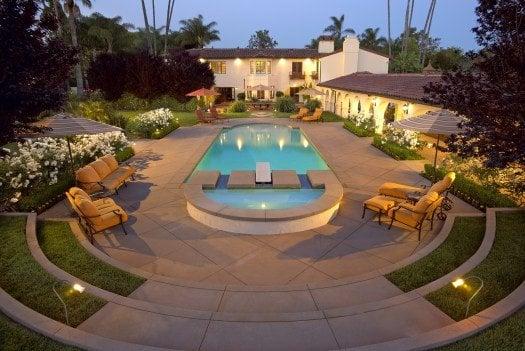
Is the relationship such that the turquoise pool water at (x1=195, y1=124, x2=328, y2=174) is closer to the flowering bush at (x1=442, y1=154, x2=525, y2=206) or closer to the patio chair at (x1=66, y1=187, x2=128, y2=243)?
the flowering bush at (x1=442, y1=154, x2=525, y2=206)

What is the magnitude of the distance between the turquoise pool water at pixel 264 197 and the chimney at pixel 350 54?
31.7m

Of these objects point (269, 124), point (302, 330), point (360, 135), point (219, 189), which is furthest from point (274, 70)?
point (302, 330)

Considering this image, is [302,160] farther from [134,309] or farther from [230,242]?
[134,309]

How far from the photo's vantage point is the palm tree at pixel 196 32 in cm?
6431

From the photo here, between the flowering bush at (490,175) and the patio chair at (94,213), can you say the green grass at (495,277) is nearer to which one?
the flowering bush at (490,175)

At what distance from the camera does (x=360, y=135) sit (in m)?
22.3

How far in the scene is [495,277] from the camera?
6355mm

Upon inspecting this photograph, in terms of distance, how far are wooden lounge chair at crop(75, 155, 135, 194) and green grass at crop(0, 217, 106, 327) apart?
11.7 ft

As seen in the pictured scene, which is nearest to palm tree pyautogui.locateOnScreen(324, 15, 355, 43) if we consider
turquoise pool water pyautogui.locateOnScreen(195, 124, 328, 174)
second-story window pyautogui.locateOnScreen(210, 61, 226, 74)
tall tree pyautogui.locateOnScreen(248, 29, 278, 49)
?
tall tree pyautogui.locateOnScreen(248, 29, 278, 49)

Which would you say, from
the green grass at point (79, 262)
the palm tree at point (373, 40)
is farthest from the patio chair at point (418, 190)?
the palm tree at point (373, 40)

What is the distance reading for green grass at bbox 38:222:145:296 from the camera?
663 centimetres

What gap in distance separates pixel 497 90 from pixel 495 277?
11.1 ft

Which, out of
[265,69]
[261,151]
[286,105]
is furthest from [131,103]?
[261,151]

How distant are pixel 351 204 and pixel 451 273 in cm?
444
